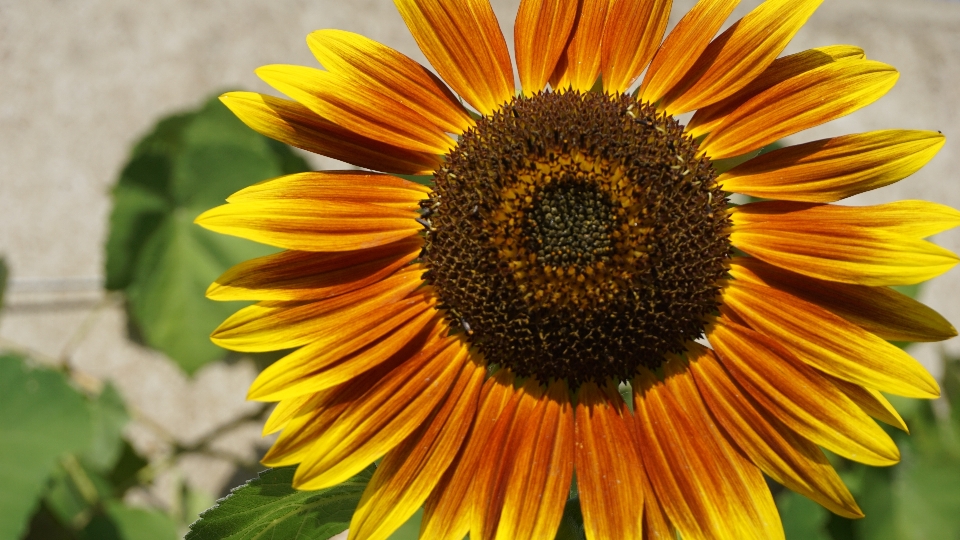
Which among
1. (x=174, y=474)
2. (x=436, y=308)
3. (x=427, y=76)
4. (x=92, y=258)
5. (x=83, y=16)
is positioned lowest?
(x=174, y=474)

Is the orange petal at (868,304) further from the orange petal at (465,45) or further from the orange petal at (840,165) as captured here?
the orange petal at (465,45)

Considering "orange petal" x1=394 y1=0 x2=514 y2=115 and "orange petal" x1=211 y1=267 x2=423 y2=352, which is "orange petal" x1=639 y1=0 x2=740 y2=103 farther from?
"orange petal" x1=211 y1=267 x2=423 y2=352

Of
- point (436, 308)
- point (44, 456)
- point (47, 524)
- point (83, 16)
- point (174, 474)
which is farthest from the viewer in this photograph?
point (83, 16)

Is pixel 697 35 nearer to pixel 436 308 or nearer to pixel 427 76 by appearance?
pixel 427 76

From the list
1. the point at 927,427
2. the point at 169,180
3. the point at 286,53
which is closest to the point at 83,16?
the point at 286,53

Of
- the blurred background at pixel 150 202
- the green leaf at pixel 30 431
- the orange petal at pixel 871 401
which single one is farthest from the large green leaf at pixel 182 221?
the orange petal at pixel 871 401

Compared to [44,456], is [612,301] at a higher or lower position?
higher

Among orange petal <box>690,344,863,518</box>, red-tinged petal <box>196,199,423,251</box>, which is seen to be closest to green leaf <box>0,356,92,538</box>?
red-tinged petal <box>196,199,423,251</box>

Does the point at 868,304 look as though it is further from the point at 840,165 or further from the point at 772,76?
the point at 772,76
